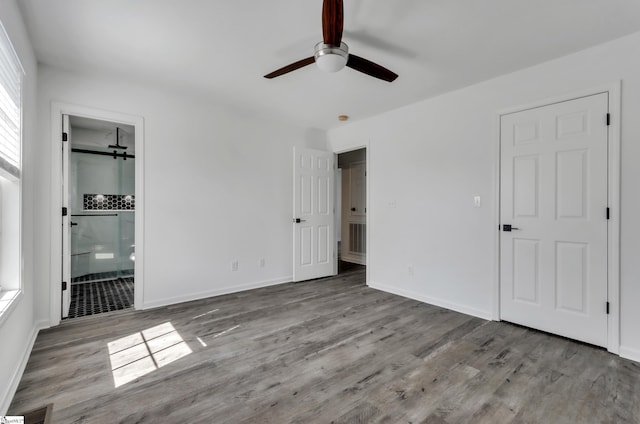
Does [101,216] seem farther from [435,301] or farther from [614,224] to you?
[614,224]

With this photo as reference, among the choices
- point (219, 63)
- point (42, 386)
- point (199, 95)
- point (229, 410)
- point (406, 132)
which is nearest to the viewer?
point (229, 410)

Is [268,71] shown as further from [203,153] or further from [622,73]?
[622,73]

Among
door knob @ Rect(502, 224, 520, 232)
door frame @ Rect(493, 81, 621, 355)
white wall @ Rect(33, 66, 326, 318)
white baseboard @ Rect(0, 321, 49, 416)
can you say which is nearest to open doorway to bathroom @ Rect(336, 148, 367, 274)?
white wall @ Rect(33, 66, 326, 318)

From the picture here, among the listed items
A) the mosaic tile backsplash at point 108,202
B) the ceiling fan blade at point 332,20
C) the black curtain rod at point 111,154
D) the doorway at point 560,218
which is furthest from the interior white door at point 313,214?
the mosaic tile backsplash at point 108,202

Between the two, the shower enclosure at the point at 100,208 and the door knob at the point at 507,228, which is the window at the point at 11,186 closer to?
the shower enclosure at the point at 100,208

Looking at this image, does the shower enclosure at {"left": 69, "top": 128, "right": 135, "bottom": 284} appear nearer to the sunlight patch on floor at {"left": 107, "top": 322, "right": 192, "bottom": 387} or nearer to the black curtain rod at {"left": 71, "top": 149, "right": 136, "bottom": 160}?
the black curtain rod at {"left": 71, "top": 149, "right": 136, "bottom": 160}

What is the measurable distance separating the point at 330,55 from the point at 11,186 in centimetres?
228

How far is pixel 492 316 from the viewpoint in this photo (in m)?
3.04

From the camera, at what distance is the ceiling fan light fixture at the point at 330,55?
75.5 inches

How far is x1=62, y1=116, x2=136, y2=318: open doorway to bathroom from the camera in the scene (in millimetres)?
4680

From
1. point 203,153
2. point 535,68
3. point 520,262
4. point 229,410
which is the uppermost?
point 535,68

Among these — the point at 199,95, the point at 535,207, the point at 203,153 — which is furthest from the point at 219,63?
the point at 535,207

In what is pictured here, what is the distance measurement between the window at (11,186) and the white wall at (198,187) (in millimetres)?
922

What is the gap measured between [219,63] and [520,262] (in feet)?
11.0
